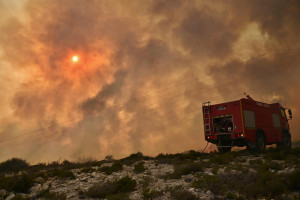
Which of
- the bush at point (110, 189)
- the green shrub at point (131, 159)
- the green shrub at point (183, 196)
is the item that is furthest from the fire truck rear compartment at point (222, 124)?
the green shrub at point (183, 196)

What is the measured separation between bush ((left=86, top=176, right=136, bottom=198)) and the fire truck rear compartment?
11.1 metres

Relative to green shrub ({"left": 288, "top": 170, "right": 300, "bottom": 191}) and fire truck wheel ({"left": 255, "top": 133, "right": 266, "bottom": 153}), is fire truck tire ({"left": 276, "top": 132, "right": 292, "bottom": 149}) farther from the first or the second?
green shrub ({"left": 288, "top": 170, "right": 300, "bottom": 191})

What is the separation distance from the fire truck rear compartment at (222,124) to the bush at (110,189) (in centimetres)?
1110

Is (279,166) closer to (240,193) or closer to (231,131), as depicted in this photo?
A: (240,193)

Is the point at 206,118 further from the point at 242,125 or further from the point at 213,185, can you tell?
the point at 213,185

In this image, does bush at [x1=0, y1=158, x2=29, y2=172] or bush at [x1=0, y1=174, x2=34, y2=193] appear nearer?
bush at [x1=0, y1=174, x2=34, y2=193]

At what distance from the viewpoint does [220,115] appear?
19031mm

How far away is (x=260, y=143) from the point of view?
18578 mm

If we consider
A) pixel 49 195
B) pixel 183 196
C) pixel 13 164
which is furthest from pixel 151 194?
pixel 13 164

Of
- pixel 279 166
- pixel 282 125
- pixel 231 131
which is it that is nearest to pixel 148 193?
pixel 279 166

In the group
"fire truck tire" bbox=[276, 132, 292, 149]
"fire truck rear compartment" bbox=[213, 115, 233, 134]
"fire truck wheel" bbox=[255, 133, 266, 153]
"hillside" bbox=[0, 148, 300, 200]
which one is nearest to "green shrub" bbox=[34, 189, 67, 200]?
"hillside" bbox=[0, 148, 300, 200]

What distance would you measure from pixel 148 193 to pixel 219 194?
2.48 metres

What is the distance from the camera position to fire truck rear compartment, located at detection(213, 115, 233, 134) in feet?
61.3

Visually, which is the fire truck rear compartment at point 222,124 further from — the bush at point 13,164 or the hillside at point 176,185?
the bush at point 13,164
